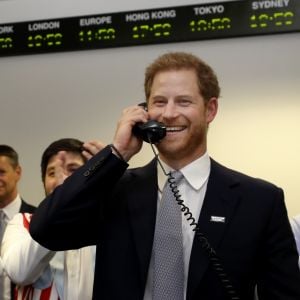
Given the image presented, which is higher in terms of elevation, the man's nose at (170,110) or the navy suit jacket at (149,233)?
the man's nose at (170,110)

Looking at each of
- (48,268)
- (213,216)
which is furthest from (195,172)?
(48,268)

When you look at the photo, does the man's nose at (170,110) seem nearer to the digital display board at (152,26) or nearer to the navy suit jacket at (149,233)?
the navy suit jacket at (149,233)

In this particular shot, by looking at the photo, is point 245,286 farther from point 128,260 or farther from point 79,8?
point 79,8

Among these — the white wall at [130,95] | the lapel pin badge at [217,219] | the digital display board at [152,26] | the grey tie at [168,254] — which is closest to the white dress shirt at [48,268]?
the grey tie at [168,254]

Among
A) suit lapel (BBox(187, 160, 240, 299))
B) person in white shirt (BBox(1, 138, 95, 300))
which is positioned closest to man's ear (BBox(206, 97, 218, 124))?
suit lapel (BBox(187, 160, 240, 299))

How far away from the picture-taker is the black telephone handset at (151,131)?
4.00ft

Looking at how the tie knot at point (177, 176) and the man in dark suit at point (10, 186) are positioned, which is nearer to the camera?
the tie knot at point (177, 176)

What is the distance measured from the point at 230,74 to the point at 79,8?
1.21m

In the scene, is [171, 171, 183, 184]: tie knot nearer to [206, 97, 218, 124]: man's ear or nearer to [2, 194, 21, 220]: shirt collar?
[206, 97, 218, 124]: man's ear

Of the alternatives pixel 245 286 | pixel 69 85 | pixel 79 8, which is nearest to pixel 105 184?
pixel 245 286

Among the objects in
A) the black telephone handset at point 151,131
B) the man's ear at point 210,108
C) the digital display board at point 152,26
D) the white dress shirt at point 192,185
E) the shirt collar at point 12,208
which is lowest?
the shirt collar at point 12,208

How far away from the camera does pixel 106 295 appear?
3.95ft

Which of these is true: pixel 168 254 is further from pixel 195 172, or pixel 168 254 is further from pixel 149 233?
pixel 195 172

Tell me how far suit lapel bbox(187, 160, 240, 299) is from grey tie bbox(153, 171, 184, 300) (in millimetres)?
32
